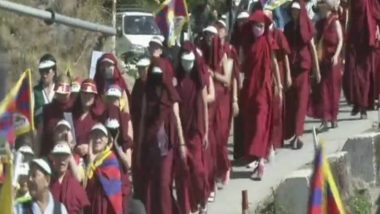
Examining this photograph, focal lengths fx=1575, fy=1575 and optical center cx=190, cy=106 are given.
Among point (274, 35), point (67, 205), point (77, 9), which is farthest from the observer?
point (77, 9)

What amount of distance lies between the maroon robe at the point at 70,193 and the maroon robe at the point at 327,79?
6043mm

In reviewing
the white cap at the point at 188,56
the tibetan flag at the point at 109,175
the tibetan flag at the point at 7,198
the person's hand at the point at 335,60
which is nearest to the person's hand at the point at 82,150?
the tibetan flag at the point at 109,175

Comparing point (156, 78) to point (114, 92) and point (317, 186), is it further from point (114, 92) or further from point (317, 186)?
point (317, 186)

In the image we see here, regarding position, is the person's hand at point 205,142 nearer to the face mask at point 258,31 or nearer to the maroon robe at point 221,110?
the maroon robe at point 221,110

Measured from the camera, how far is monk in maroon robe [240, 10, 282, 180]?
1570cm

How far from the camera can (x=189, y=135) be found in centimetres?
1449

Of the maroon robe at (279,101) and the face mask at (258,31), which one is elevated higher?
the face mask at (258,31)

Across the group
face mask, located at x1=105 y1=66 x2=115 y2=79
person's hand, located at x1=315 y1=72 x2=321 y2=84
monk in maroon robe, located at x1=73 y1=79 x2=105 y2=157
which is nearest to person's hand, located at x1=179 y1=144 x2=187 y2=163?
face mask, located at x1=105 y1=66 x2=115 y2=79

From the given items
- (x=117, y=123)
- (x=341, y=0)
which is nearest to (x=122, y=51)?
(x=341, y=0)

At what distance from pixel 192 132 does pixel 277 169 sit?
177 cm

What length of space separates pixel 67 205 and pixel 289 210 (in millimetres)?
3226

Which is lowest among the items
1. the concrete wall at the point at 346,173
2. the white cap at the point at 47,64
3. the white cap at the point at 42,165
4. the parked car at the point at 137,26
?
the concrete wall at the point at 346,173

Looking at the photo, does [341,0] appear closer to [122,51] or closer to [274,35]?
[274,35]

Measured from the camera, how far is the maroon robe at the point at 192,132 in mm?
14328
